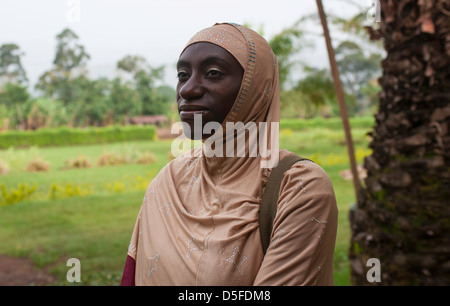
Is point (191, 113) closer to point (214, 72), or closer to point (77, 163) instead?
point (214, 72)

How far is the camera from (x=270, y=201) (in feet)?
3.76

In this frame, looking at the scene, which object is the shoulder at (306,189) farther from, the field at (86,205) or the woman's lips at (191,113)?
the field at (86,205)

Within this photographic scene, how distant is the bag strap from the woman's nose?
303mm

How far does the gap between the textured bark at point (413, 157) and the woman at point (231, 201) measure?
1447 millimetres

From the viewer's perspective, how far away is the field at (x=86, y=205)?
4.90 metres

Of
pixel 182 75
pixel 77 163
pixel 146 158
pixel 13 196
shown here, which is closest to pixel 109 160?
pixel 77 163

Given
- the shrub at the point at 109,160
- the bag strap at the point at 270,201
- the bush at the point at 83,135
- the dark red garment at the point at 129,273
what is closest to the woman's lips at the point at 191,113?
the bag strap at the point at 270,201

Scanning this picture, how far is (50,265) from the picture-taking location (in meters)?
4.81

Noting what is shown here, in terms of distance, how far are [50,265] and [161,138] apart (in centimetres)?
684

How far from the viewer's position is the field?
490 centimetres

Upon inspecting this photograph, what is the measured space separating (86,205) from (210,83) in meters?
5.97

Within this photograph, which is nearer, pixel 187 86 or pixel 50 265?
pixel 187 86
